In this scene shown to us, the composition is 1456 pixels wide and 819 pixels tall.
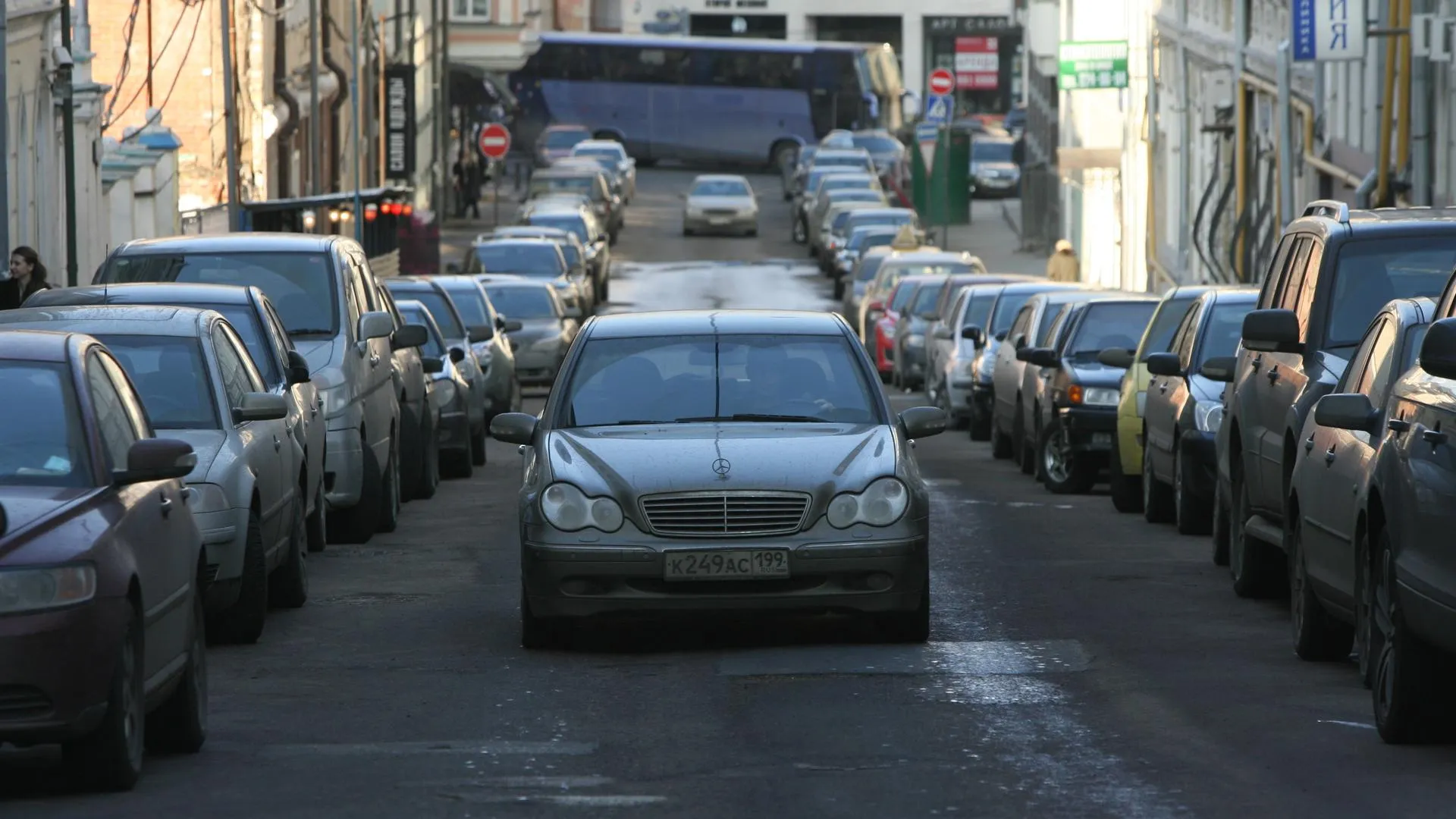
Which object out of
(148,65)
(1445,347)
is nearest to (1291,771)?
(1445,347)

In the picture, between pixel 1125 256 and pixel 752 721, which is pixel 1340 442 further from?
pixel 1125 256

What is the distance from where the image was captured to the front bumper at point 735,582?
11406 millimetres

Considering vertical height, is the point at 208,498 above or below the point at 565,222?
above

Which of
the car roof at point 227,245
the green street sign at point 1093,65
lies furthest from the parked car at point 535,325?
the green street sign at point 1093,65

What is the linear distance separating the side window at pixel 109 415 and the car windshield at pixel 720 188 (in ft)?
211

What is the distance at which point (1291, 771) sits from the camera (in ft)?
28.5

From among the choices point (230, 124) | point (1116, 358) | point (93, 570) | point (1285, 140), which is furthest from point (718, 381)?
point (230, 124)

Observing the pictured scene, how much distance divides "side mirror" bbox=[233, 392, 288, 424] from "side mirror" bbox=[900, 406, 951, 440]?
8.56 ft

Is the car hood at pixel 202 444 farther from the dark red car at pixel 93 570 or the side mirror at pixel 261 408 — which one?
the dark red car at pixel 93 570

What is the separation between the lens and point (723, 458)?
11.6 m

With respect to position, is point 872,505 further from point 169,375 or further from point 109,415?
point 109,415

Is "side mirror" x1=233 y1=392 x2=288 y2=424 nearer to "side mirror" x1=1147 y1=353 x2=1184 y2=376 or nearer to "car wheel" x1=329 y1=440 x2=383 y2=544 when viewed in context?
"car wheel" x1=329 y1=440 x2=383 y2=544

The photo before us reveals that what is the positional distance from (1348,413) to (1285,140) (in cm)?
Result: 2183

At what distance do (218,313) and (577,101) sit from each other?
7912 cm
